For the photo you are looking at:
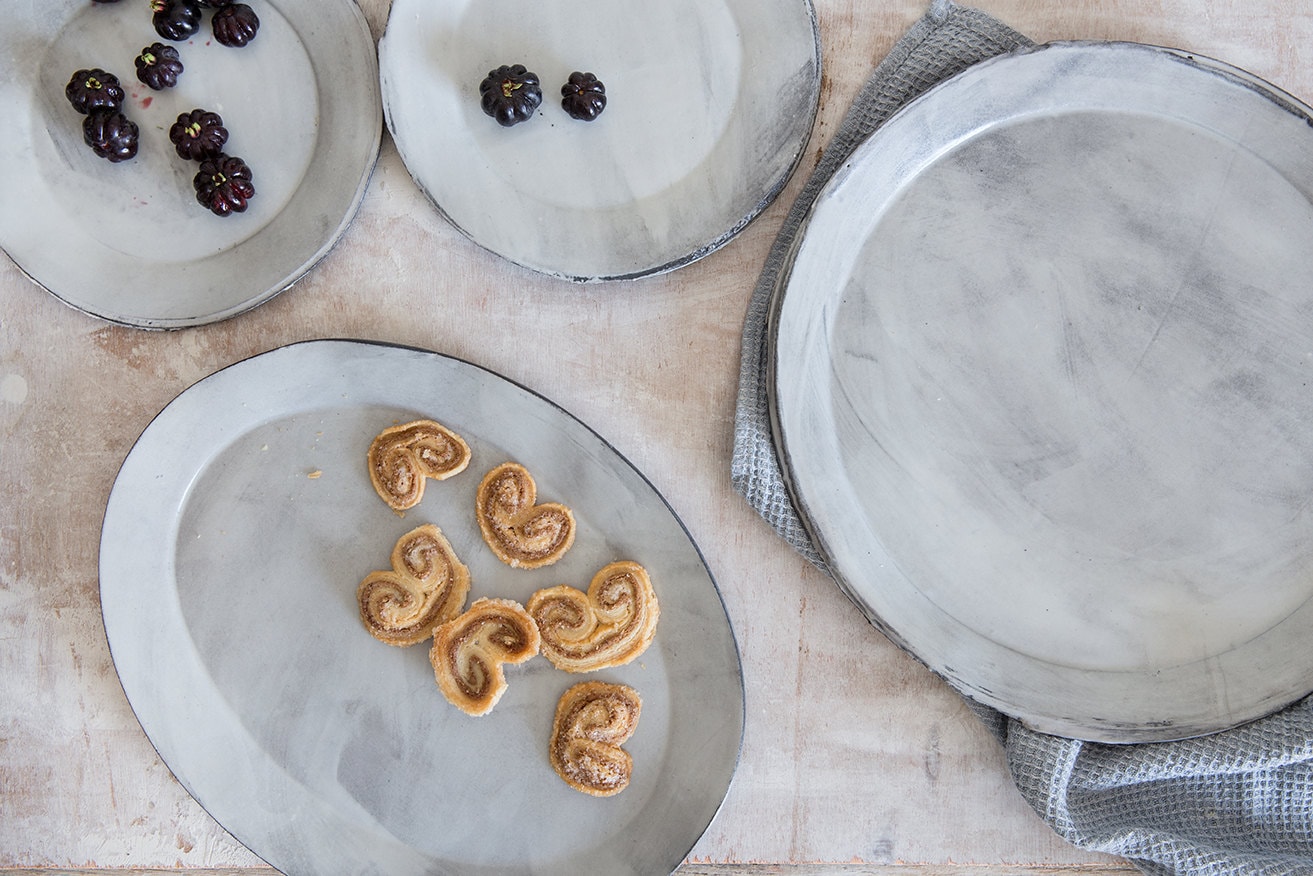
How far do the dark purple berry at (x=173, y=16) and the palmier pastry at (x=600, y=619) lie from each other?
117 centimetres

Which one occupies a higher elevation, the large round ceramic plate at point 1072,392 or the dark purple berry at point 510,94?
the dark purple berry at point 510,94

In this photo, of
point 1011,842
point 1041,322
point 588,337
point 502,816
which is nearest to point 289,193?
point 588,337

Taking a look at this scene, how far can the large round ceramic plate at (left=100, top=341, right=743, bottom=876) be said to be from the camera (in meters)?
1.38

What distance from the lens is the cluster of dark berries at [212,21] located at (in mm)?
1389

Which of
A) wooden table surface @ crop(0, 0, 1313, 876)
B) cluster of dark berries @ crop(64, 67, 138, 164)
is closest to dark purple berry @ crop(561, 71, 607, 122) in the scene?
wooden table surface @ crop(0, 0, 1313, 876)

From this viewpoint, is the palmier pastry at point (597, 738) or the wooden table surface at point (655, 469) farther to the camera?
the wooden table surface at point (655, 469)

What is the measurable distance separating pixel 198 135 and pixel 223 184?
10 centimetres

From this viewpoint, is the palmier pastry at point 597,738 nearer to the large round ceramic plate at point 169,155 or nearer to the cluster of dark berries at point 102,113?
the large round ceramic plate at point 169,155

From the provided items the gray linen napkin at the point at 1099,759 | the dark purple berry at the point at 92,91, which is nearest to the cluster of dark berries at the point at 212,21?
the dark purple berry at the point at 92,91

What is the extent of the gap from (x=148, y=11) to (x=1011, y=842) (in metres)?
2.19

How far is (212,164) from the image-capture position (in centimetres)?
139

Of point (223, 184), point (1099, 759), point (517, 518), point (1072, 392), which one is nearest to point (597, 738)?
point (517, 518)

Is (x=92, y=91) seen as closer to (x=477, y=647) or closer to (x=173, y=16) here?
(x=173, y=16)

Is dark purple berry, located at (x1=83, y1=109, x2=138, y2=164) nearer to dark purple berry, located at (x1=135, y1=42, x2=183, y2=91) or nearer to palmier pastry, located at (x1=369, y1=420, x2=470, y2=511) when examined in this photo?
dark purple berry, located at (x1=135, y1=42, x2=183, y2=91)
